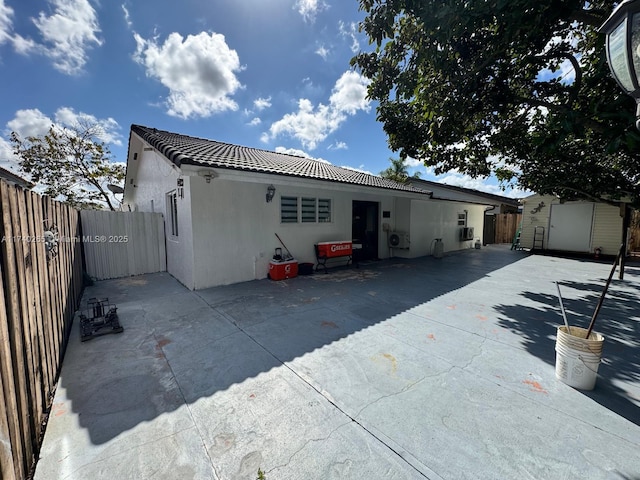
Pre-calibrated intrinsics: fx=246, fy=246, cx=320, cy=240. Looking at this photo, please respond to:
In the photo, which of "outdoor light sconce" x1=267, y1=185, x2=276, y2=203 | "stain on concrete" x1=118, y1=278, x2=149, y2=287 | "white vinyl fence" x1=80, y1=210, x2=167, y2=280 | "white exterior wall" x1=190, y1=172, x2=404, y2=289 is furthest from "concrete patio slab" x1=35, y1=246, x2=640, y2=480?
"white vinyl fence" x1=80, y1=210, x2=167, y2=280

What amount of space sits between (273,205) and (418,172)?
1765 centimetres

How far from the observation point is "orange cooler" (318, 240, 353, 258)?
7832 mm

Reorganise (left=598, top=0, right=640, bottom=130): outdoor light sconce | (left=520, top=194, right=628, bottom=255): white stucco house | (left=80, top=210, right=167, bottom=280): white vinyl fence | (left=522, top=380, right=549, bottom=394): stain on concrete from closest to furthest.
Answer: (left=598, top=0, right=640, bottom=130): outdoor light sconce < (left=522, top=380, right=549, bottom=394): stain on concrete < (left=80, top=210, right=167, bottom=280): white vinyl fence < (left=520, top=194, right=628, bottom=255): white stucco house

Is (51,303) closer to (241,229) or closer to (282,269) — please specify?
(241,229)

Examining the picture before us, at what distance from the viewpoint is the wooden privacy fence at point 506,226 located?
58.0 feet

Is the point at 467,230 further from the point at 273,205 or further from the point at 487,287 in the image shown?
the point at 273,205

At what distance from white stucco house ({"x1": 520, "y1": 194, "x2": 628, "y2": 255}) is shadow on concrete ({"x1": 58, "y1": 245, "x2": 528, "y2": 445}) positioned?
958 cm

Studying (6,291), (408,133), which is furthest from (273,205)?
(6,291)

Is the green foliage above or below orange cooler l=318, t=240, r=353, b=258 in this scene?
above

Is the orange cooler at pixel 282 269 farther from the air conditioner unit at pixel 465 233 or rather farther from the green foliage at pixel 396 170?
the green foliage at pixel 396 170

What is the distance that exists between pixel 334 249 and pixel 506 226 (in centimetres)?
1643

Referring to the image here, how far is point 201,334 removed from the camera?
12.1 feet

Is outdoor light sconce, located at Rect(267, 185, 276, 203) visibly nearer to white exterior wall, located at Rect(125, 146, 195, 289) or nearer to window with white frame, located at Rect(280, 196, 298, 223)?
window with white frame, located at Rect(280, 196, 298, 223)

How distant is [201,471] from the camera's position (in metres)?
1.63
